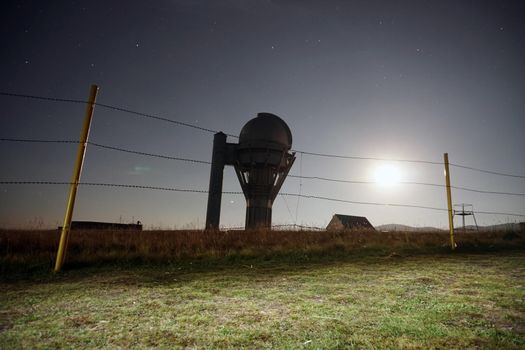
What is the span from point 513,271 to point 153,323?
4663 millimetres

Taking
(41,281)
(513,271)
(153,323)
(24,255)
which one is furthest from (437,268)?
(24,255)

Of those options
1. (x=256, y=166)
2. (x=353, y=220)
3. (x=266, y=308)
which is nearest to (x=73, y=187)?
(x=266, y=308)

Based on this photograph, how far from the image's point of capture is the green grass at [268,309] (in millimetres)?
1653

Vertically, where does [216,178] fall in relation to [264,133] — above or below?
below

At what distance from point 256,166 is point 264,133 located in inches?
89.1

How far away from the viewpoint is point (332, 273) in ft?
12.9

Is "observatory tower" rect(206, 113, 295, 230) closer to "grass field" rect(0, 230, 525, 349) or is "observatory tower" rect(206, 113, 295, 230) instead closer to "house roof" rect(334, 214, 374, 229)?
"grass field" rect(0, 230, 525, 349)

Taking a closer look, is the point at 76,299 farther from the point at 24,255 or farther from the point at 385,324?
the point at 24,255

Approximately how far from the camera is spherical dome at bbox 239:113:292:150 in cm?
1825

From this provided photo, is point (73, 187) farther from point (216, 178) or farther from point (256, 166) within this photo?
point (256, 166)

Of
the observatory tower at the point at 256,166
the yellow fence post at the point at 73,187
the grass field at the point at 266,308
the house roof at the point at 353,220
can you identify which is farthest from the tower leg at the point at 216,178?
the house roof at the point at 353,220

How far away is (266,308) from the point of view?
2273 mm

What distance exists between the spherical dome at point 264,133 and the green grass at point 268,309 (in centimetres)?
1460

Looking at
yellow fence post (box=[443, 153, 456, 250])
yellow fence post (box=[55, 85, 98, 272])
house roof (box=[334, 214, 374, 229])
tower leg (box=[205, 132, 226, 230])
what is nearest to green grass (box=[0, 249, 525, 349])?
yellow fence post (box=[55, 85, 98, 272])
